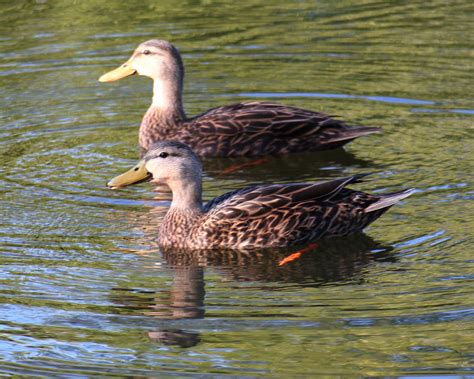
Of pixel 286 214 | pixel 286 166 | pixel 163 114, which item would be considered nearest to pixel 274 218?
pixel 286 214

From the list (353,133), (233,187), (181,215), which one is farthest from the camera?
(353,133)

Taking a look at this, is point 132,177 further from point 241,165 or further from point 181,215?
point 241,165

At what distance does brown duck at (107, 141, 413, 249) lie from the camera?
9773 millimetres

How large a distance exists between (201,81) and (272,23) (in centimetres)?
214

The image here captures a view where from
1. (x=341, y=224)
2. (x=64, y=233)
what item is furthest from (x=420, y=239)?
(x=64, y=233)

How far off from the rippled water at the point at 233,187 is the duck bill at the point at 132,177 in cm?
30

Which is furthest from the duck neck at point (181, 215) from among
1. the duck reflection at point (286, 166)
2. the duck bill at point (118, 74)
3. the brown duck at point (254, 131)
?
the duck bill at point (118, 74)

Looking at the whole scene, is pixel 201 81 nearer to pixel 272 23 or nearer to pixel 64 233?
pixel 272 23

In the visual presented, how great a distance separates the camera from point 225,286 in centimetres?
871

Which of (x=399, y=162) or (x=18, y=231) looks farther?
(x=399, y=162)

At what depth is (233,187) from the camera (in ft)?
37.4

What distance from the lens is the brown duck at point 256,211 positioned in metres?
9.77

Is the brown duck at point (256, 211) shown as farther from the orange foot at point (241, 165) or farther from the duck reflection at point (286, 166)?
the orange foot at point (241, 165)

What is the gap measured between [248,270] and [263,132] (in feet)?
11.5
